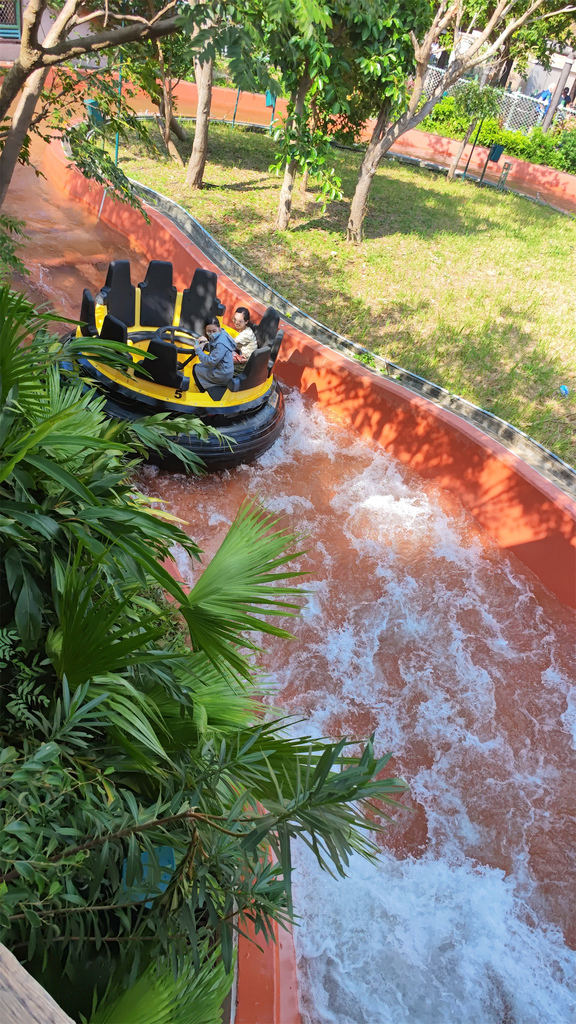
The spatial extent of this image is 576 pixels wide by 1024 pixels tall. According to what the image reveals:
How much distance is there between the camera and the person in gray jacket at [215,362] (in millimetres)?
5730

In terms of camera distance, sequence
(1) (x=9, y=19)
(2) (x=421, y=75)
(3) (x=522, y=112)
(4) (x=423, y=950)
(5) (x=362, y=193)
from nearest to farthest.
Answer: (4) (x=423, y=950) → (2) (x=421, y=75) → (5) (x=362, y=193) → (1) (x=9, y=19) → (3) (x=522, y=112)

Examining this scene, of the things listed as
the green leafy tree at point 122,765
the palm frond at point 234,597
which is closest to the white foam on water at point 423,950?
the green leafy tree at point 122,765

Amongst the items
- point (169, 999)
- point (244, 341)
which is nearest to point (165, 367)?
point (244, 341)

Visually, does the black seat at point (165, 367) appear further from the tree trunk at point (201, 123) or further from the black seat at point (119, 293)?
the tree trunk at point (201, 123)

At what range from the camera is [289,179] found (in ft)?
31.0

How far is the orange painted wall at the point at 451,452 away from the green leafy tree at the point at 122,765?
3800 millimetres

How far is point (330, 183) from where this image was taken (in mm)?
8156

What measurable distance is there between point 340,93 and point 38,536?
8091 mm

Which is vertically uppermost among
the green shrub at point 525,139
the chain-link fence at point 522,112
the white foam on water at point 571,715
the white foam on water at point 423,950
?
the chain-link fence at point 522,112

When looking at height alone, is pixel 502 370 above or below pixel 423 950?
above

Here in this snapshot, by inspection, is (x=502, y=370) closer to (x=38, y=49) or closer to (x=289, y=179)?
(x=289, y=179)

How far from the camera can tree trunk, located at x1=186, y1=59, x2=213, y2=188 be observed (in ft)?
33.1

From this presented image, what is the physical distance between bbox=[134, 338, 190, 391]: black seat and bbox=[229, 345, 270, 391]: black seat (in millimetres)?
483

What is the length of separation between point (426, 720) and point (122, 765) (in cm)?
298
